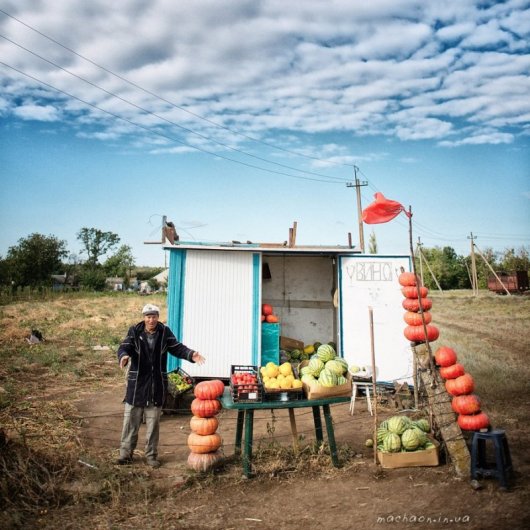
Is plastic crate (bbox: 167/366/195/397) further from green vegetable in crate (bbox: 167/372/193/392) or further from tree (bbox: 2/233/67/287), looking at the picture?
tree (bbox: 2/233/67/287)

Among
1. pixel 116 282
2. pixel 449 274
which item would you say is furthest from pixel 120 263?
pixel 449 274

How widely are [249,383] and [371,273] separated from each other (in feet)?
18.4


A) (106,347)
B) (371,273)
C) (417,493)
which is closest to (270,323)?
(371,273)

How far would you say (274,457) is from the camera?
5.91m

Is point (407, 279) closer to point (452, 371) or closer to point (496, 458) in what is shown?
point (452, 371)

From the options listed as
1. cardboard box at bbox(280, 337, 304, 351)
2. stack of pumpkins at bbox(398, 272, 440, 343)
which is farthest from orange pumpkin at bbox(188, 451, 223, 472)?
cardboard box at bbox(280, 337, 304, 351)

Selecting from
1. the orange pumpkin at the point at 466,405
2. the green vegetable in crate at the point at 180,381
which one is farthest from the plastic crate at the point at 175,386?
the orange pumpkin at the point at 466,405

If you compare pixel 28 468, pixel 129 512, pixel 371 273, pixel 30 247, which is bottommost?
pixel 129 512

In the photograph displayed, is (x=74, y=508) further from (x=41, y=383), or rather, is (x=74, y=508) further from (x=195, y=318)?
(x=41, y=383)

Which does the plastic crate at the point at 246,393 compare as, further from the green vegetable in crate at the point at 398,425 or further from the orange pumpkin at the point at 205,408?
the green vegetable in crate at the point at 398,425

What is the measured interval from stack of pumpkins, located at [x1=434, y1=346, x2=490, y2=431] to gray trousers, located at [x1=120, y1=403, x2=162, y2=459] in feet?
12.6

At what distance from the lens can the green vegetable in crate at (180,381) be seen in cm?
875

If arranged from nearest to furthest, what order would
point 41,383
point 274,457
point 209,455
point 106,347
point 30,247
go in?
point 209,455, point 274,457, point 41,383, point 106,347, point 30,247

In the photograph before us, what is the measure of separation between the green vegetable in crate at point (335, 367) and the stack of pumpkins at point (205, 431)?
1.47 m
